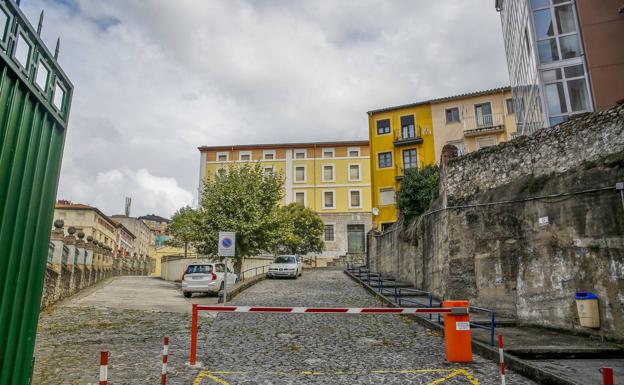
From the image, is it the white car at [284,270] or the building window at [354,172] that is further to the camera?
the building window at [354,172]

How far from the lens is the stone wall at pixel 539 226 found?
28.3ft

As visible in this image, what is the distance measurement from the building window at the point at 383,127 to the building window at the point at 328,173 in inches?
428

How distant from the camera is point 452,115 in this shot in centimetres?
3422

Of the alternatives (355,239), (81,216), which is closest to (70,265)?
(355,239)

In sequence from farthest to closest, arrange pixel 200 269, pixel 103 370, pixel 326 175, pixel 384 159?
pixel 326 175, pixel 384 159, pixel 200 269, pixel 103 370

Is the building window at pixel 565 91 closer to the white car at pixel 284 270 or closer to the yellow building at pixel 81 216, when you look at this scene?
the white car at pixel 284 270

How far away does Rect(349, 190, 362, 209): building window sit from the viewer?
45.2 metres

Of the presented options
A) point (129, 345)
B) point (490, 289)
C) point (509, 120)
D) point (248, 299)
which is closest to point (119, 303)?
point (248, 299)

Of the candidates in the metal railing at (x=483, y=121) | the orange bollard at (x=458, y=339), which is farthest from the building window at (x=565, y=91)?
the metal railing at (x=483, y=121)

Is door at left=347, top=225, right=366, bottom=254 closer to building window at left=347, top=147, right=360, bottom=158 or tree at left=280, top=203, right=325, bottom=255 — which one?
tree at left=280, top=203, right=325, bottom=255

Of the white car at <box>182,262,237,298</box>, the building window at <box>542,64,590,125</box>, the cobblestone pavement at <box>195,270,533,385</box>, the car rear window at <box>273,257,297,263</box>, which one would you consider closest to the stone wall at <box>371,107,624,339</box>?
the cobblestone pavement at <box>195,270,533,385</box>

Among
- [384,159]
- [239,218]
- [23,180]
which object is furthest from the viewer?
[384,159]

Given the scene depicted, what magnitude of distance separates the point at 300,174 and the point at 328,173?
10.1 ft

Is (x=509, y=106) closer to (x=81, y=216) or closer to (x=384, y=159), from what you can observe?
(x=384, y=159)
